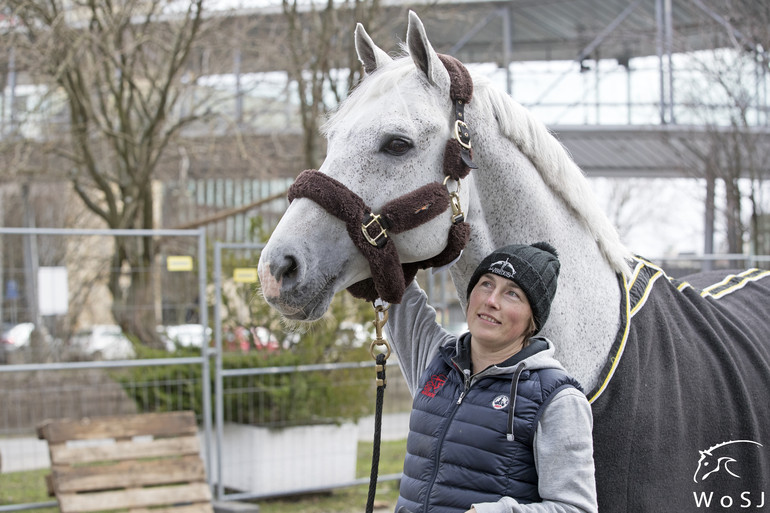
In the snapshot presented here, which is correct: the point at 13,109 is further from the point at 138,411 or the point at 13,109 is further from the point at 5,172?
the point at 138,411

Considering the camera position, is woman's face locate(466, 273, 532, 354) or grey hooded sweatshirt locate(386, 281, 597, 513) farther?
woman's face locate(466, 273, 532, 354)

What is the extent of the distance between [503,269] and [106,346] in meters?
5.02

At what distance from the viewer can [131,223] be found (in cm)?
902

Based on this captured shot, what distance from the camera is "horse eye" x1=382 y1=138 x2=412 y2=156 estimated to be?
1942 millimetres

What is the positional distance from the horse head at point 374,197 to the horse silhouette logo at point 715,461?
34.9 inches

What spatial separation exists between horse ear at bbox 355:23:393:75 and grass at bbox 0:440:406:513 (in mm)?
4838

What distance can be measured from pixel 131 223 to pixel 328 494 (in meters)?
4.23

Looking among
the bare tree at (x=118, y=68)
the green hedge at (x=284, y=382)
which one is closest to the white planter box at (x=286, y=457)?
the green hedge at (x=284, y=382)

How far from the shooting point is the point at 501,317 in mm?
1763

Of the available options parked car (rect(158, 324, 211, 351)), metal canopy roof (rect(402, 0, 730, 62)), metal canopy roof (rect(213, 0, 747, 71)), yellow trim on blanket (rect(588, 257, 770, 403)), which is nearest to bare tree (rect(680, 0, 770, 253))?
metal canopy roof (rect(213, 0, 747, 71))

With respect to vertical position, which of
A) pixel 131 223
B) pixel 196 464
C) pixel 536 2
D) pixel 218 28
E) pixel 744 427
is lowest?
pixel 196 464

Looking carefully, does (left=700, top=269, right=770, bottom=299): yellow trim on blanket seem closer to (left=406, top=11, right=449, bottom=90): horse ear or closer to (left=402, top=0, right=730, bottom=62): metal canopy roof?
(left=406, top=11, right=449, bottom=90): horse ear

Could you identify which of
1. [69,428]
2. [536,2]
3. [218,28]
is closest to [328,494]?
[69,428]

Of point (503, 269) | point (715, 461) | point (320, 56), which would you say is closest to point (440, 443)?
point (503, 269)
